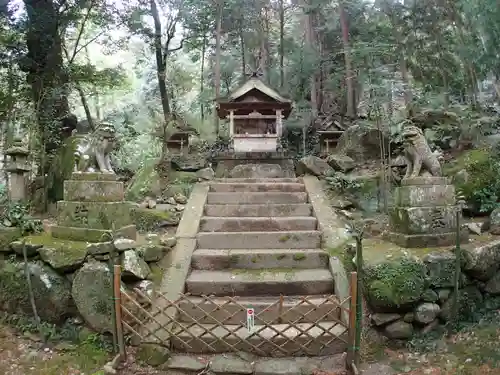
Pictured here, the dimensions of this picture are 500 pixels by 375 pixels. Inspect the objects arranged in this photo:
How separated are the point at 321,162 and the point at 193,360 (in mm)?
6547

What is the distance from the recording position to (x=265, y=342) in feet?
14.1

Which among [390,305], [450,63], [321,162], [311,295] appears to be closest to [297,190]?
[321,162]

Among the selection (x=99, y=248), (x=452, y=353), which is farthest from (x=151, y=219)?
(x=452, y=353)

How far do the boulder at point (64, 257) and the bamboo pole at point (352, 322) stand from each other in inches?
131

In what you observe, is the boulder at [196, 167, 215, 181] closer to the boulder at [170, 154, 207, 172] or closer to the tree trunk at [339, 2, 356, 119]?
the boulder at [170, 154, 207, 172]

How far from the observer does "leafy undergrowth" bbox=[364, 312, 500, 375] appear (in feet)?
12.8

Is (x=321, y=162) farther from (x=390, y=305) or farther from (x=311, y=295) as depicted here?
(x=390, y=305)

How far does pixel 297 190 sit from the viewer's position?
826 centimetres

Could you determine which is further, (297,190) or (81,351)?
(297,190)

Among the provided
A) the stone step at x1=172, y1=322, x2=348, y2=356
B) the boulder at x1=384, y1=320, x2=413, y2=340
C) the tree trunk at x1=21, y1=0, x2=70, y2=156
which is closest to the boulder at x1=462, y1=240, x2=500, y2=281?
the boulder at x1=384, y1=320, x2=413, y2=340

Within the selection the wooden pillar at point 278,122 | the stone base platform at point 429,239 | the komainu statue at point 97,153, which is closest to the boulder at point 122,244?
the komainu statue at point 97,153

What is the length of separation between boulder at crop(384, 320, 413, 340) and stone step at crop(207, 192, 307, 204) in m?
3.60

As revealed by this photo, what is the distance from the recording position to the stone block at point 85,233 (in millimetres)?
5094

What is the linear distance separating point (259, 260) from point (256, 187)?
9.02ft
